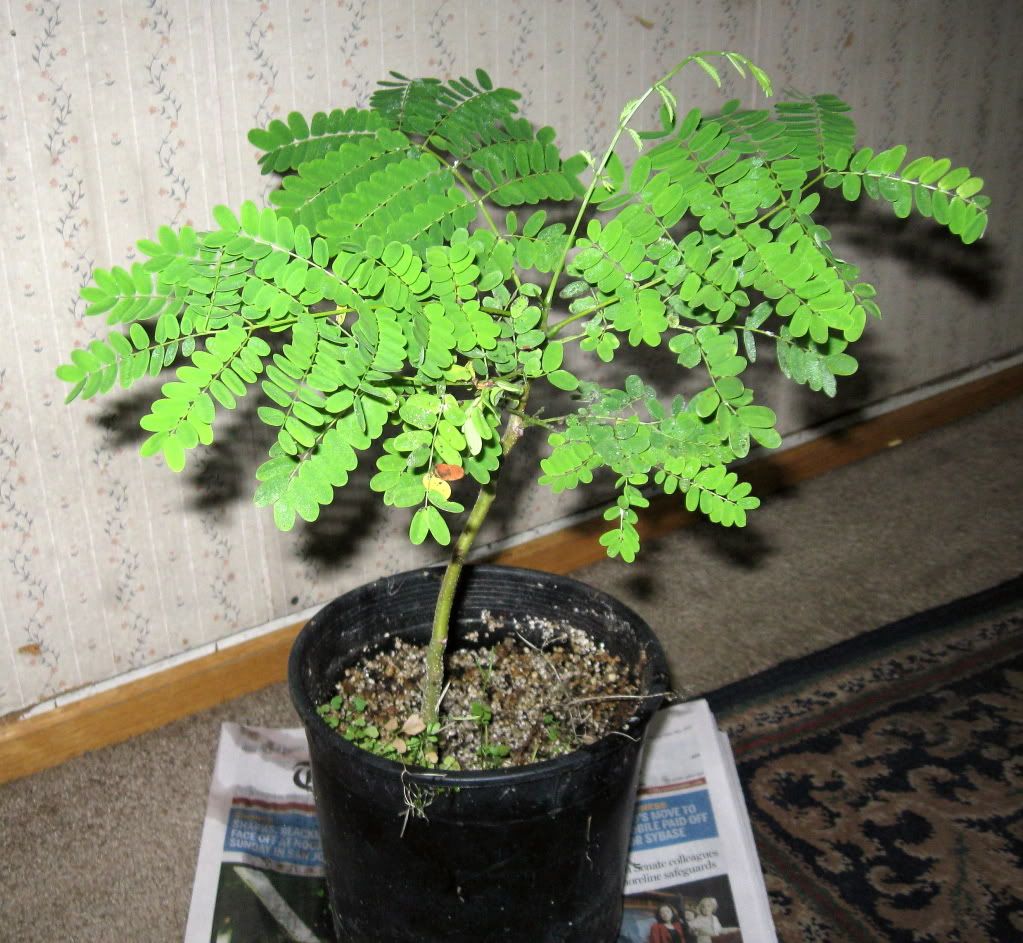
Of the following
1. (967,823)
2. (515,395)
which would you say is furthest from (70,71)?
(967,823)

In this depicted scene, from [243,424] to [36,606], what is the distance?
0.32 metres

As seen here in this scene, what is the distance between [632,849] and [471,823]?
1.18 feet

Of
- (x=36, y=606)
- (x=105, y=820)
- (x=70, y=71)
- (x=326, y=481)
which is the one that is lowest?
(x=105, y=820)

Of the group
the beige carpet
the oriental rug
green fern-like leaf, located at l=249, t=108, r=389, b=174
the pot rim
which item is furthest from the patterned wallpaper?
the oriental rug

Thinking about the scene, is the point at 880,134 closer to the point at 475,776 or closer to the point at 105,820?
the point at 475,776

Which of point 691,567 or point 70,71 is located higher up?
point 70,71

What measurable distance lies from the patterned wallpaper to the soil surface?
0.38m

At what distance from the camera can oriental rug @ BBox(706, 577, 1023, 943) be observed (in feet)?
3.67

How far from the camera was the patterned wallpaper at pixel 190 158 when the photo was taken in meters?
1.05

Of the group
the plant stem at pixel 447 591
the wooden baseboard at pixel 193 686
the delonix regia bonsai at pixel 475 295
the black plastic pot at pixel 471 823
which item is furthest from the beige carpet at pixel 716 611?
the delonix regia bonsai at pixel 475 295

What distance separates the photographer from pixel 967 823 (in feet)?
3.98

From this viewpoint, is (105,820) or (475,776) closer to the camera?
(475,776)

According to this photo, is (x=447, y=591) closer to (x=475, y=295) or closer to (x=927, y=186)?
(x=475, y=295)

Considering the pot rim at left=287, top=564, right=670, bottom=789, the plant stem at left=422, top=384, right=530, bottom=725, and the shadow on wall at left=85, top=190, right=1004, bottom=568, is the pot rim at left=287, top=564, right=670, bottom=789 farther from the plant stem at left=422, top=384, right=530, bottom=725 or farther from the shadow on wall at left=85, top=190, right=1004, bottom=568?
the shadow on wall at left=85, top=190, right=1004, bottom=568
